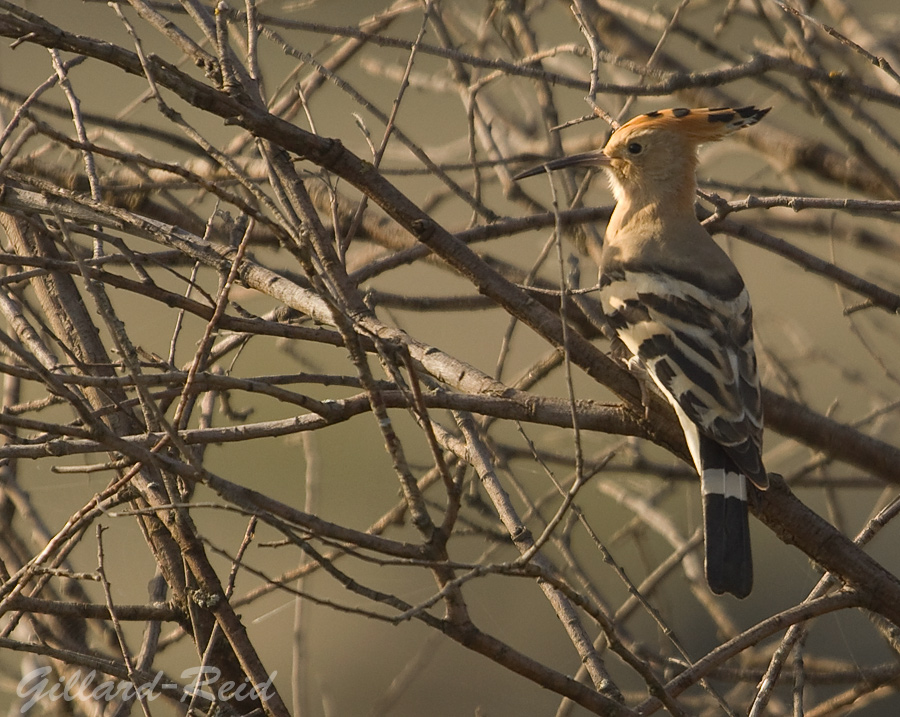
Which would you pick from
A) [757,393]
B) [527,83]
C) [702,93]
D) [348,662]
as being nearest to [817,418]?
[757,393]

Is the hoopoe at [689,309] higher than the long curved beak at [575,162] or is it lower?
lower

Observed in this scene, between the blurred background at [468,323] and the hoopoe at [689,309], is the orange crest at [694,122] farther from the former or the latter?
the blurred background at [468,323]

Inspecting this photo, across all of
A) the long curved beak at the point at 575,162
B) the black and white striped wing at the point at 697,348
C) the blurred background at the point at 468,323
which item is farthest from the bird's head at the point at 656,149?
the black and white striped wing at the point at 697,348

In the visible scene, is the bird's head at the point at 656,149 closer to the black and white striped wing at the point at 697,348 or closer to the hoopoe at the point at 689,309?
the hoopoe at the point at 689,309

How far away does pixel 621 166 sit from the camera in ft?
11.7

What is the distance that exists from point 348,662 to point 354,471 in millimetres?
1013

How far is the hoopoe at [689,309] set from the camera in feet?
7.70

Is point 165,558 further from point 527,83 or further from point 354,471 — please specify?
point 354,471

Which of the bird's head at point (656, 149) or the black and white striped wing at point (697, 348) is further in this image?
the bird's head at point (656, 149)

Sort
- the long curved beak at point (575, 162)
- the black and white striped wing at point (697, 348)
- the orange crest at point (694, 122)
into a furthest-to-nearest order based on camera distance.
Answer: the orange crest at point (694, 122)
the long curved beak at point (575, 162)
the black and white striped wing at point (697, 348)

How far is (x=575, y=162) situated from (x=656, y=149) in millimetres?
360

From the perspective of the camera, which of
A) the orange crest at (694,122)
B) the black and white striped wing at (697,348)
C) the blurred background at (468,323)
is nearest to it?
the blurred background at (468,323)

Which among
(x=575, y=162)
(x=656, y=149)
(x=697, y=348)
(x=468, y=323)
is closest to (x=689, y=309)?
(x=697, y=348)

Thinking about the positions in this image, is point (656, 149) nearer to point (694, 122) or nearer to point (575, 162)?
point (694, 122)
